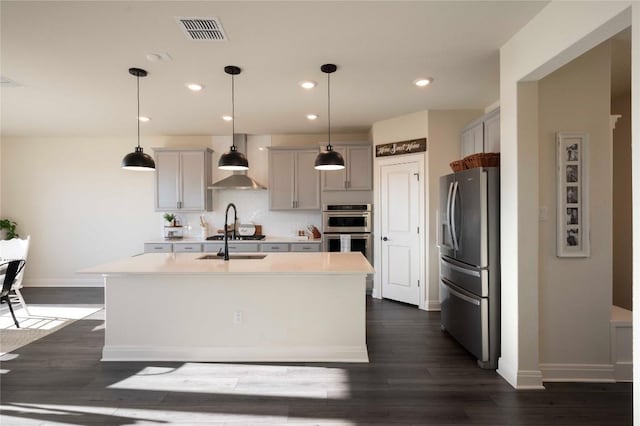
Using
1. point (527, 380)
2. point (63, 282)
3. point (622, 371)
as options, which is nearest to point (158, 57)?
point (527, 380)

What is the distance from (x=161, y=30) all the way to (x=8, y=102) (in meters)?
3.09

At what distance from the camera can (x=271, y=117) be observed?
4.79 m

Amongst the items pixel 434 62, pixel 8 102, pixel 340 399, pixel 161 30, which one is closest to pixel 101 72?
pixel 161 30

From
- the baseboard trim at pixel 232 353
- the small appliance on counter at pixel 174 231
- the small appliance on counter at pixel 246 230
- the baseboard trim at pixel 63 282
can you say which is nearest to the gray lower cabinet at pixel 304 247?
the small appliance on counter at pixel 246 230

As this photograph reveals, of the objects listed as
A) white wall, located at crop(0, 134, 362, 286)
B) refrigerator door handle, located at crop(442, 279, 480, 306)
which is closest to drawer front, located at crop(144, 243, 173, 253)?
white wall, located at crop(0, 134, 362, 286)

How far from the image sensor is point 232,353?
299 centimetres

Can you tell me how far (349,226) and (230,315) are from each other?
103 inches

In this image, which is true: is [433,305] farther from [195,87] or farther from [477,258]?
[195,87]

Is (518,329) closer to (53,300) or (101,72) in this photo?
(101,72)

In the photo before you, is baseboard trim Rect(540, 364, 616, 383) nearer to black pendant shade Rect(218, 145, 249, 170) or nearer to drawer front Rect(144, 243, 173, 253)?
black pendant shade Rect(218, 145, 249, 170)

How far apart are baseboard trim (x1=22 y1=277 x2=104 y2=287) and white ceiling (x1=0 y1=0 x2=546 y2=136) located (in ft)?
8.90

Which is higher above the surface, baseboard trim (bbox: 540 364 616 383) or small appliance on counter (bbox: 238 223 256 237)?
small appliance on counter (bbox: 238 223 256 237)

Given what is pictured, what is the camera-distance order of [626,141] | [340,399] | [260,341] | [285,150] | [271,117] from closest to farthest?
[340,399] → [260,341] → [626,141] → [271,117] → [285,150]

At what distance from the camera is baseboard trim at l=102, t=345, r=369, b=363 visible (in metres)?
2.98
